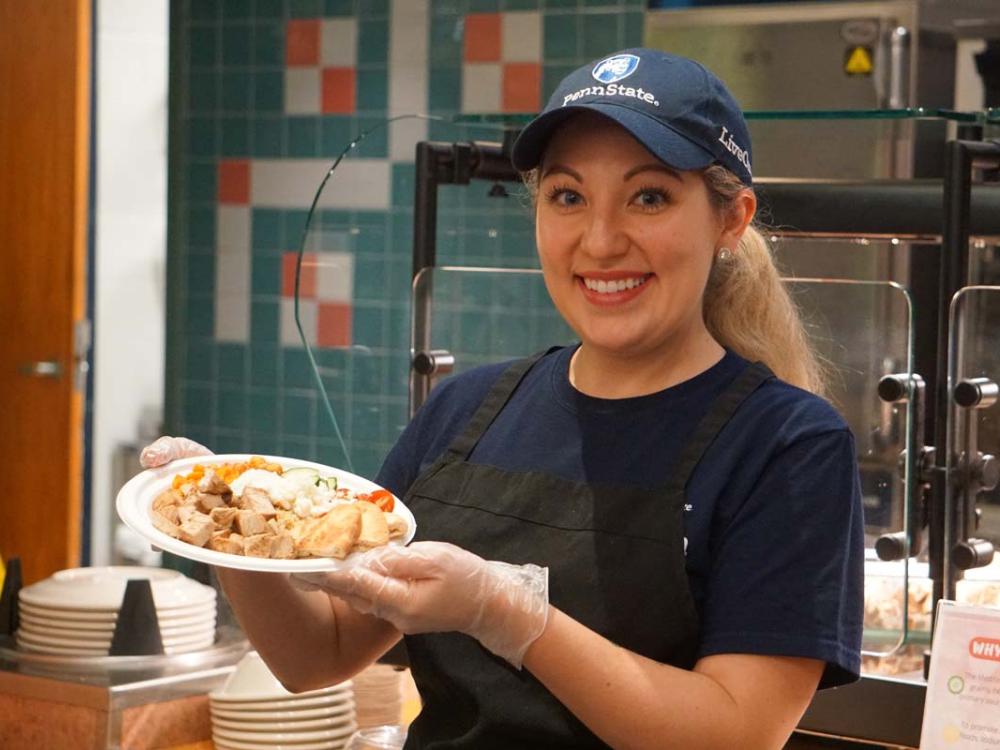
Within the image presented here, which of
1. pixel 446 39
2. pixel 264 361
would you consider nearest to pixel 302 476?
pixel 446 39

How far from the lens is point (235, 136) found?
464cm

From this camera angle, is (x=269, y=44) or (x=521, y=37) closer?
(x=521, y=37)

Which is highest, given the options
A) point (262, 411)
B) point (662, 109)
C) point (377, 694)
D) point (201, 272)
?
point (662, 109)

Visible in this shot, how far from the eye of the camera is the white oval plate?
2.06 m

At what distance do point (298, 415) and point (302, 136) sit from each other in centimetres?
84

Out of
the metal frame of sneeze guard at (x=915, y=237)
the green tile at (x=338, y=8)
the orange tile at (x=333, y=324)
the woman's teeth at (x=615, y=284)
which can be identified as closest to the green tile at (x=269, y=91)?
the green tile at (x=338, y=8)

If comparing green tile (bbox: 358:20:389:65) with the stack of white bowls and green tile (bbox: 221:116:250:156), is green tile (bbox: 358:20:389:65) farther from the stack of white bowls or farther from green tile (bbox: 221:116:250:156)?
the stack of white bowls

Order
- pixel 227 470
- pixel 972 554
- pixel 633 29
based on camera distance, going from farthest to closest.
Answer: pixel 633 29, pixel 972 554, pixel 227 470

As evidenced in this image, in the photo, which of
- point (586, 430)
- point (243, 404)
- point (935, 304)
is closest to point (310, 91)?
point (243, 404)

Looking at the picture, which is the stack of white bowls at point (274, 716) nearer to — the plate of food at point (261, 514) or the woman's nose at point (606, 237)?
the plate of food at point (261, 514)

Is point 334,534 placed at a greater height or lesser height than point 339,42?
lesser

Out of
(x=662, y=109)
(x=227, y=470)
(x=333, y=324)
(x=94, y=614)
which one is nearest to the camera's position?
(x=662, y=109)

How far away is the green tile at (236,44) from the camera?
4.61m

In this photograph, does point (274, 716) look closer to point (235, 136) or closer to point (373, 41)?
point (373, 41)
